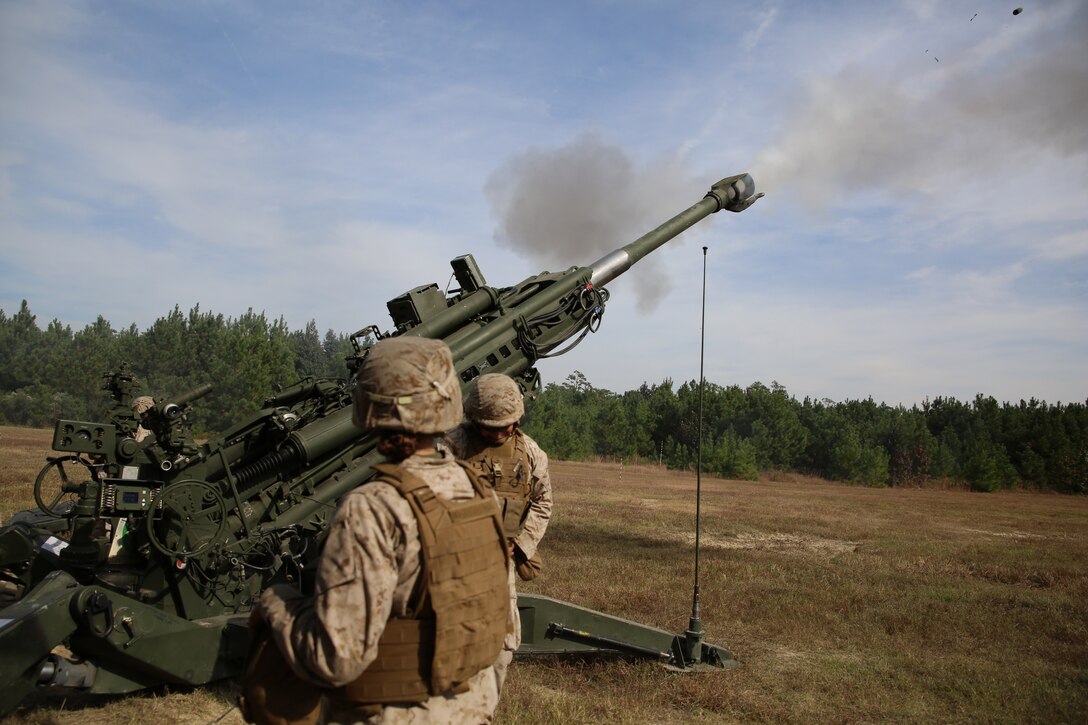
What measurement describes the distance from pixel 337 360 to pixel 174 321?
29.2 metres

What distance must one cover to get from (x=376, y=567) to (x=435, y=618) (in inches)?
8.4

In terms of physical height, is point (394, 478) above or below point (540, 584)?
above

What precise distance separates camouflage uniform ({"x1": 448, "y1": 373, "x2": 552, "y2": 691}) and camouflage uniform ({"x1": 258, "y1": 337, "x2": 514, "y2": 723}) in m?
1.98

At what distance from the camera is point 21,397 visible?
47.0 meters

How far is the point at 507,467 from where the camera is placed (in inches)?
169

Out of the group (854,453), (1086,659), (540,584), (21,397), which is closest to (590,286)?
(540,584)

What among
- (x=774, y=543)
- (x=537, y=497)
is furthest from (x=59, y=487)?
(x=537, y=497)

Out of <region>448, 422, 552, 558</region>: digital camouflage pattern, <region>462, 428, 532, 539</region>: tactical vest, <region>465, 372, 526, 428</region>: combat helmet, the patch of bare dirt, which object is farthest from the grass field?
<region>465, 372, 526, 428</region>: combat helmet

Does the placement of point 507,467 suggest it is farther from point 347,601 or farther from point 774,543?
point 774,543

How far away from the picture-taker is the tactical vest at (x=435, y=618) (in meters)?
1.96

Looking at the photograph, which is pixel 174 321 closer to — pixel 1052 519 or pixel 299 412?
pixel 1052 519

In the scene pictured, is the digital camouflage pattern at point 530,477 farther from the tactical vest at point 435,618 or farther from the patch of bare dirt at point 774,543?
the patch of bare dirt at point 774,543

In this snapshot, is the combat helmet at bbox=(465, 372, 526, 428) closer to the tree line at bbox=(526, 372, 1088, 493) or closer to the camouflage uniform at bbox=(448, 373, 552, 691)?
the camouflage uniform at bbox=(448, 373, 552, 691)

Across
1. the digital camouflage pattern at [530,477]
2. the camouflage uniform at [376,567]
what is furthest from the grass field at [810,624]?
the camouflage uniform at [376,567]
